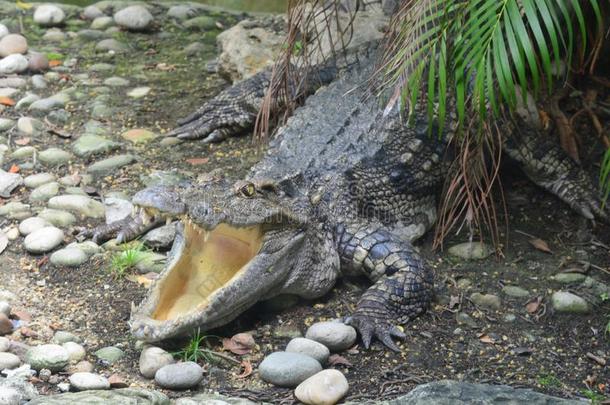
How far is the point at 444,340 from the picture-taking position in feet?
13.1

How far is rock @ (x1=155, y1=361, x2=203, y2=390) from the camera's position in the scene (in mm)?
3549

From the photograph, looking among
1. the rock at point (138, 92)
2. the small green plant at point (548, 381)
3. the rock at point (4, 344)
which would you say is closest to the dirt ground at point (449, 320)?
the small green plant at point (548, 381)

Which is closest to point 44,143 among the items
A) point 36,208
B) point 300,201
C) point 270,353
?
point 36,208

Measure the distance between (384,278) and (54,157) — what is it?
208 centimetres

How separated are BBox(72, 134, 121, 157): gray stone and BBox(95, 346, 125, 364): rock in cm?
182

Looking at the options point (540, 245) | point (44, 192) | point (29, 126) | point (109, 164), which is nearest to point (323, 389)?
point (540, 245)

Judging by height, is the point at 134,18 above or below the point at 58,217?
above

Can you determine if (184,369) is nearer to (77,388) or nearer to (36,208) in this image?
(77,388)

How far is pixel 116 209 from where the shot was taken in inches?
189

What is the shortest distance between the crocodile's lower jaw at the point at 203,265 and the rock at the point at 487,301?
100 cm

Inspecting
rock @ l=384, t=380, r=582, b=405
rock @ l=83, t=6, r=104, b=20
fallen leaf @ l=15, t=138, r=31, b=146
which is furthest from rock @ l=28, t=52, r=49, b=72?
rock @ l=384, t=380, r=582, b=405

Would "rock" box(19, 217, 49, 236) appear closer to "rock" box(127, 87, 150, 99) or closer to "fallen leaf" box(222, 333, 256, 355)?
"fallen leaf" box(222, 333, 256, 355)

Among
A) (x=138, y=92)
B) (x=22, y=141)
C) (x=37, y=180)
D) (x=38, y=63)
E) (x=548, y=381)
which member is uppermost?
(x=38, y=63)

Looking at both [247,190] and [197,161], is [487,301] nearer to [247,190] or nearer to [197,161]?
[247,190]
